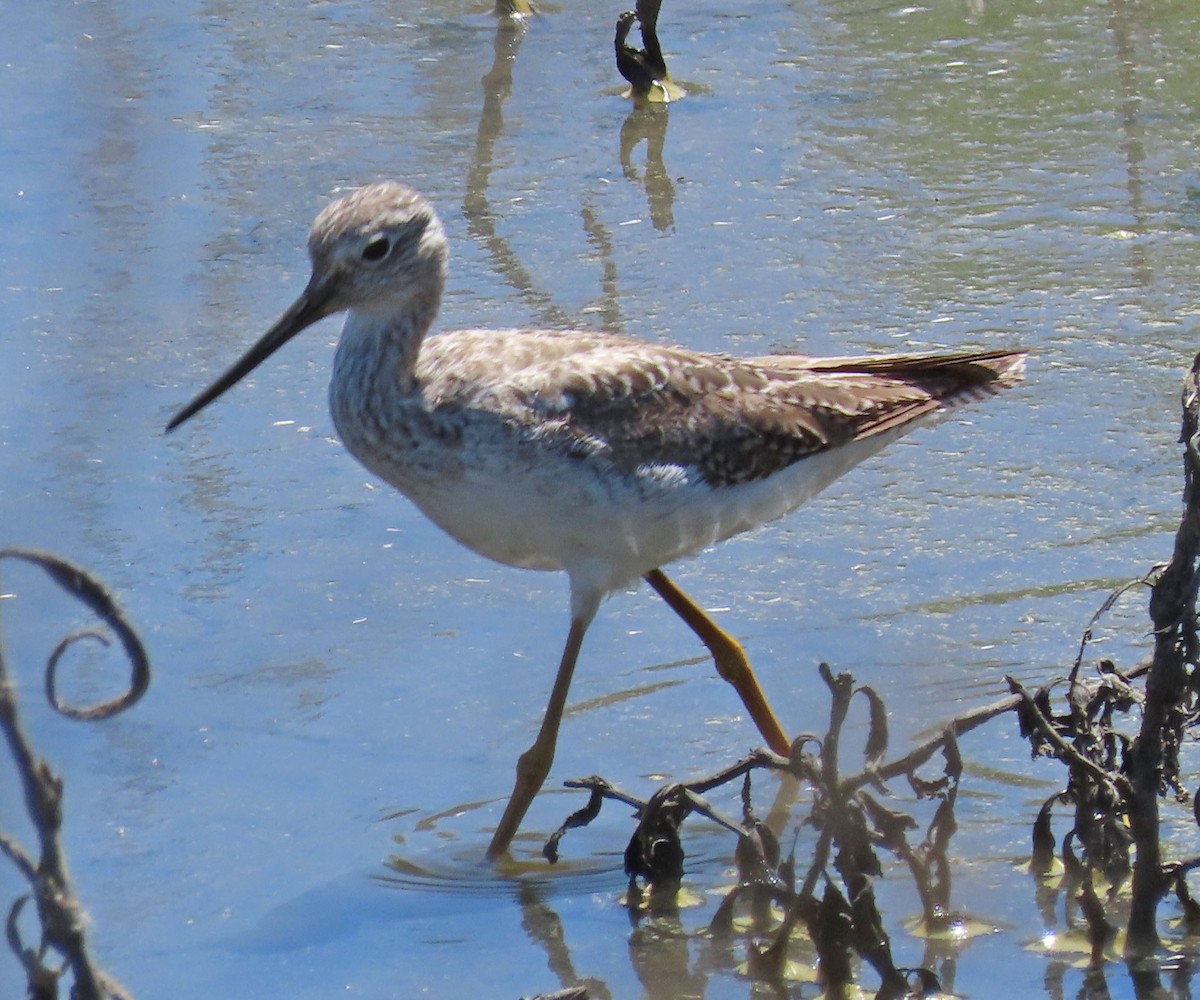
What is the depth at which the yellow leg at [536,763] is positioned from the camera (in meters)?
4.33

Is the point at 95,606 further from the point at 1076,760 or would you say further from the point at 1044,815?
the point at 1044,815

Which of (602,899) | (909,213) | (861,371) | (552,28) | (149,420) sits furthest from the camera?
(552,28)

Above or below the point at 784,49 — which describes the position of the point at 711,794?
below

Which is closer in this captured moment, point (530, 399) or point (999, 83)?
point (530, 399)

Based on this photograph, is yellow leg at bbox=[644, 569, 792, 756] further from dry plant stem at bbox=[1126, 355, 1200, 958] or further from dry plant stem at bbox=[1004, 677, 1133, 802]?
dry plant stem at bbox=[1126, 355, 1200, 958]

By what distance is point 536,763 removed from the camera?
4.38 m

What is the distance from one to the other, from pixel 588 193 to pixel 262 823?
3.88 metres

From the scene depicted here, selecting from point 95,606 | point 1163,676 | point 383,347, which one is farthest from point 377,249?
point 95,606

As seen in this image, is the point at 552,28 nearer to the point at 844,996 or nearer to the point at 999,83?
the point at 999,83

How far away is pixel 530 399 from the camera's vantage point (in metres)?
4.52

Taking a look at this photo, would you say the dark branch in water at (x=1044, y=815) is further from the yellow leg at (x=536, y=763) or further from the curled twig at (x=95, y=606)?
the curled twig at (x=95, y=606)

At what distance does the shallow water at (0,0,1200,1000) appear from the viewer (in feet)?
13.4

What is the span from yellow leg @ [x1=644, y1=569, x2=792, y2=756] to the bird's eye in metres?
1.00

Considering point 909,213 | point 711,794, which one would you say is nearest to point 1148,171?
point 909,213
